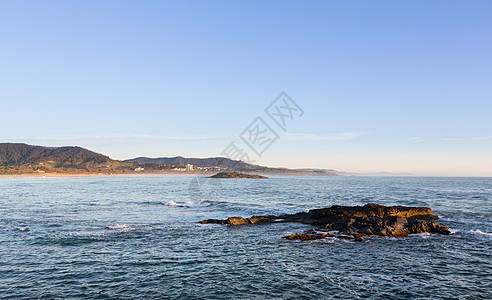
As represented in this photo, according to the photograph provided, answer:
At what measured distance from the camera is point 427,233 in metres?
30.7

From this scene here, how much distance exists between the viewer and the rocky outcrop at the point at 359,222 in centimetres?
2997

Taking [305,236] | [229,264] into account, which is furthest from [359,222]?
[229,264]

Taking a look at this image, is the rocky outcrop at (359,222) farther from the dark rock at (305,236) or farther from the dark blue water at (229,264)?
the dark blue water at (229,264)

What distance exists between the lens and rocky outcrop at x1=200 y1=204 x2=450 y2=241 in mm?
29969

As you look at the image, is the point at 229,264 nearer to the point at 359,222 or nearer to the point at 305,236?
the point at 305,236

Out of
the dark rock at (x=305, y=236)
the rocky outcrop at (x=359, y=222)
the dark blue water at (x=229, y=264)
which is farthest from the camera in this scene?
the rocky outcrop at (x=359, y=222)

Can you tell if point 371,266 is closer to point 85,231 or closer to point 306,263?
point 306,263

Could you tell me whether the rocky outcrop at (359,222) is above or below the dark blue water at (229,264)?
above

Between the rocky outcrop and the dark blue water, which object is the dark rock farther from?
the dark blue water

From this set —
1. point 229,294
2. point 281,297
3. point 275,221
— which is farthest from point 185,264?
point 275,221

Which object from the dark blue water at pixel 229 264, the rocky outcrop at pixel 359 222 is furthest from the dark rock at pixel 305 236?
the dark blue water at pixel 229 264

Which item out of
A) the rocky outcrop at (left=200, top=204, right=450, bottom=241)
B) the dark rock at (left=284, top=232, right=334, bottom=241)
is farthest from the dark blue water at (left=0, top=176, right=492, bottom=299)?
the rocky outcrop at (left=200, top=204, right=450, bottom=241)

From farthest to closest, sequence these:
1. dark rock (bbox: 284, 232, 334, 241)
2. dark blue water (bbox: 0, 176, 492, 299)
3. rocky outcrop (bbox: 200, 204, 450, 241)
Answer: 1. rocky outcrop (bbox: 200, 204, 450, 241)
2. dark rock (bbox: 284, 232, 334, 241)
3. dark blue water (bbox: 0, 176, 492, 299)

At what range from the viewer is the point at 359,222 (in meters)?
32.4
